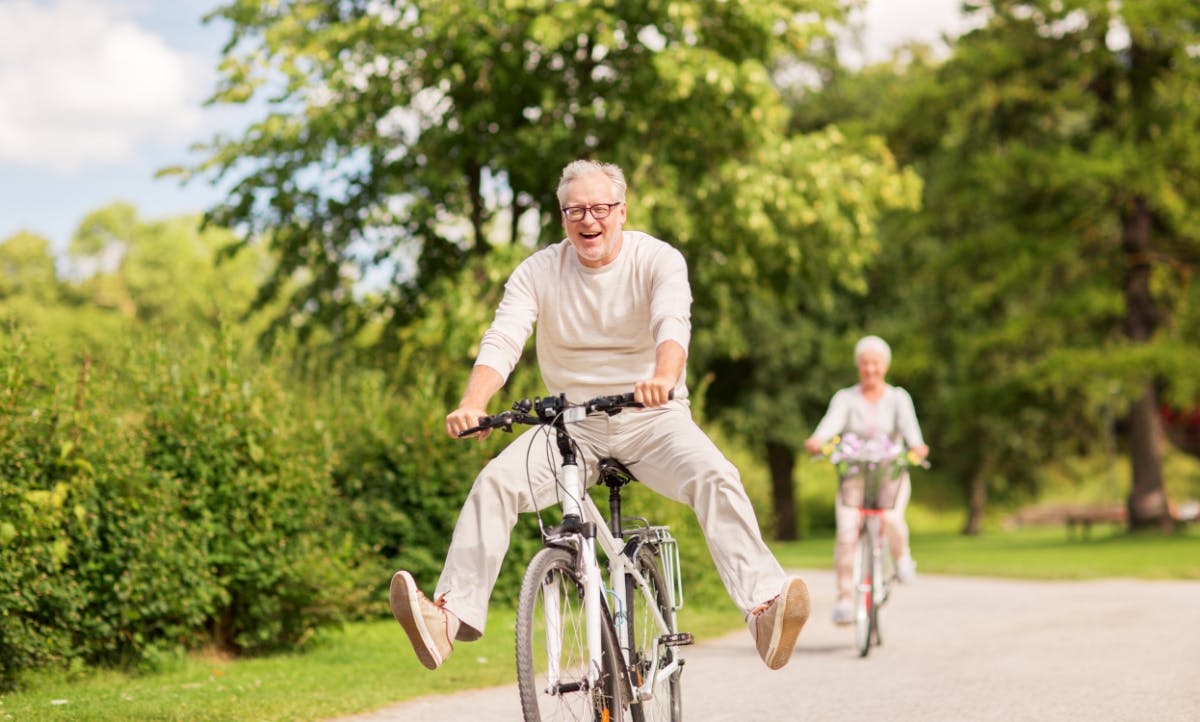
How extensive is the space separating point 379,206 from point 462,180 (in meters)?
1.20

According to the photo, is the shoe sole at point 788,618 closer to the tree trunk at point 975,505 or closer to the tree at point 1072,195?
the tree at point 1072,195

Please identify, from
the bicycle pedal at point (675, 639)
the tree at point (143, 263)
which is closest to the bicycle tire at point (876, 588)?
the bicycle pedal at point (675, 639)

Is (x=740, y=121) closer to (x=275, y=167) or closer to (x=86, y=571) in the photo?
(x=275, y=167)

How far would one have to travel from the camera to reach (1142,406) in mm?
31047

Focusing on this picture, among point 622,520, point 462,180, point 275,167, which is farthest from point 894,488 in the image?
point 275,167

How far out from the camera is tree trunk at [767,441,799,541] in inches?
1529

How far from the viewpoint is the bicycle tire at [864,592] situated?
9.96 m

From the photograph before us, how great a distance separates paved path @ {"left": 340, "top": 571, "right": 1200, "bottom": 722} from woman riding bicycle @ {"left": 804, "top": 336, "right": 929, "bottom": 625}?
619 mm

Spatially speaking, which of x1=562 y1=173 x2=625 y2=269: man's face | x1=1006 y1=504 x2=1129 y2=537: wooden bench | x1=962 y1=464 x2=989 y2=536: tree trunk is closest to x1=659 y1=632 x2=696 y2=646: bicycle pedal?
x1=562 y1=173 x2=625 y2=269: man's face

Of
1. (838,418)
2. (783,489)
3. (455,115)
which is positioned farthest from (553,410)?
(783,489)

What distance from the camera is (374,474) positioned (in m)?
12.2

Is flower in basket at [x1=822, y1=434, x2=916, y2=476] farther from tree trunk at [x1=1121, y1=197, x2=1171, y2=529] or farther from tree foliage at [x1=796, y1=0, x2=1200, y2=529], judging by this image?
tree trunk at [x1=1121, y1=197, x2=1171, y2=529]

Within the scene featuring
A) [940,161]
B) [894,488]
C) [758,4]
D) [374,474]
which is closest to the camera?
[894,488]

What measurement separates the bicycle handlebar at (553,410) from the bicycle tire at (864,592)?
536cm
